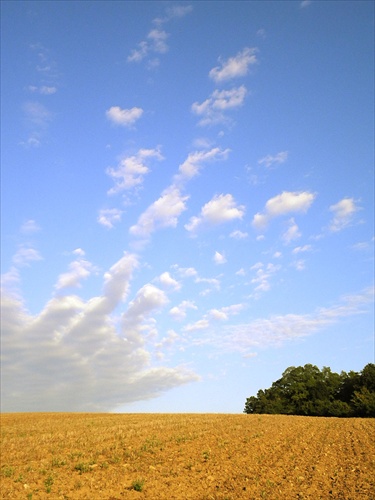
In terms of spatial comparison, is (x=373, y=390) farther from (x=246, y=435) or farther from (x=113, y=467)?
(x=113, y=467)

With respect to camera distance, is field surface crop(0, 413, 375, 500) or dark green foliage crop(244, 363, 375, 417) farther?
dark green foliage crop(244, 363, 375, 417)

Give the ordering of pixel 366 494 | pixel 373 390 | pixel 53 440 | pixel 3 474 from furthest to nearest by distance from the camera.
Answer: pixel 373 390, pixel 53 440, pixel 3 474, pixel 366 494

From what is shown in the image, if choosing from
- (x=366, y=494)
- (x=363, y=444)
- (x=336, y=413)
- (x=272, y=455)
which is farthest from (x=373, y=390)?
(x=366, y=494)

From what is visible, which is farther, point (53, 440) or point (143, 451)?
point (53, 440)

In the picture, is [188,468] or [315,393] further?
[315,393]

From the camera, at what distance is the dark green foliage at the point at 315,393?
7250cm

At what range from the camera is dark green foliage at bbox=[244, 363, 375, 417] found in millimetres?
72500

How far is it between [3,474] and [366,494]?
14.4 metres

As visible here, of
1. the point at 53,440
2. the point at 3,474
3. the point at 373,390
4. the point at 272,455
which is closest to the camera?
the point at 3,474

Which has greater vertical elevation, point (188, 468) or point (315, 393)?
point (188, 468)

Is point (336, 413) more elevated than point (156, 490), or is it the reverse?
point (156, 490)

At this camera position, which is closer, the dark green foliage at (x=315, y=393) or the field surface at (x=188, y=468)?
the field surface at (x=188, y=468)

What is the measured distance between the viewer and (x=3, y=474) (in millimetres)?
16781

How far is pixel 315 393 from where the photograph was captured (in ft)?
267
